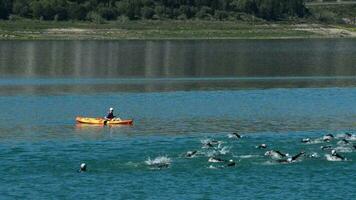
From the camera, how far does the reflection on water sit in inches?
4931

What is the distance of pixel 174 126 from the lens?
70.8 m

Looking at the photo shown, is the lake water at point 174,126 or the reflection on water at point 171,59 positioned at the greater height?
the lake water at point 174,126

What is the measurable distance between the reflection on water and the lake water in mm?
363

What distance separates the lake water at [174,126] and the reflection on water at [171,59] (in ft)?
1.19

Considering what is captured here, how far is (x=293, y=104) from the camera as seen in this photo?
282 feet

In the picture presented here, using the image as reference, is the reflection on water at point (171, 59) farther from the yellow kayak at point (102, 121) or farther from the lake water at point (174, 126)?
the yellow kayak at point (102, 121)

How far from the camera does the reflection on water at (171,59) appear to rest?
125 metres

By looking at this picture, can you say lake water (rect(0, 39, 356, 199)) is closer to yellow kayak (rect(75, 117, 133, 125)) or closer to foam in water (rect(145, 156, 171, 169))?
foam in water (rect(145, 156, 171, 169))

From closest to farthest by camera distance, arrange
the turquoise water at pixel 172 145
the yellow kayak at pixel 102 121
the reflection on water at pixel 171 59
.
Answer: the turquoise water at pixel 172 145 → the yellow kayak at pixel 102 121 → the reflection on water at pixel 171 59

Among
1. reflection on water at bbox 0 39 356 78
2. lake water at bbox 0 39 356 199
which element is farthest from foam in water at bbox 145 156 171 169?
reflection on water at bbox 0 39 356 78

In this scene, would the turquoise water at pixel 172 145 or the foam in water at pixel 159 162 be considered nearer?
the turquoise water at pixel 172 145

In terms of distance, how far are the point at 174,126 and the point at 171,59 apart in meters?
81.0

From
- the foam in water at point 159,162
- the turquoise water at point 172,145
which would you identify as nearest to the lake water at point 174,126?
the turquoise water at point 172,145

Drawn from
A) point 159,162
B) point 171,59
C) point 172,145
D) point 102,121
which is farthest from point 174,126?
point 171,59
